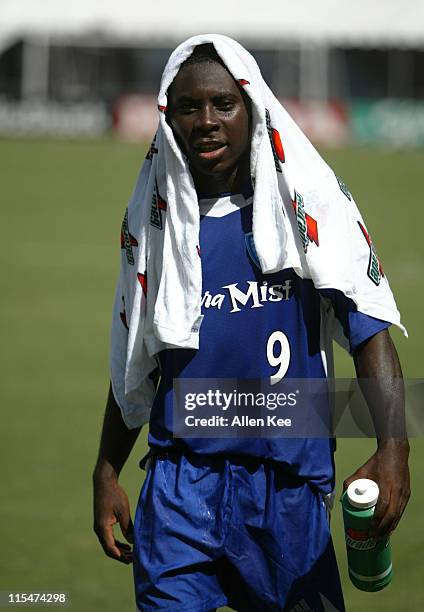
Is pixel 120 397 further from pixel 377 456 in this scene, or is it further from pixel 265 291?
pixel 377 456

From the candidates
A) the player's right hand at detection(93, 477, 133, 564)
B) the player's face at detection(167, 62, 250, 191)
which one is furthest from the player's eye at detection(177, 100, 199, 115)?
the player's right hand at detection(93, 477, 133, 564)

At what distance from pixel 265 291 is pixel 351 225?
0.96 feet

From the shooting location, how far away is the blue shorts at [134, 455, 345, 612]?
2.94 m

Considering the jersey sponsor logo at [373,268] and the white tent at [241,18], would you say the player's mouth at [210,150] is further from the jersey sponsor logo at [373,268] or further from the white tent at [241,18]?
the white tent at [241,18]

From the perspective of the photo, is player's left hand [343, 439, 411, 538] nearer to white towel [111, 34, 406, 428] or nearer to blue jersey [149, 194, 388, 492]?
blue jersey [149, 194, 388, 492]

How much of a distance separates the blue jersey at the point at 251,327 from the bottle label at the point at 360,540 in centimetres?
19

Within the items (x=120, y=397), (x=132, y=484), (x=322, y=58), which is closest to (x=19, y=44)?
(x=322, y=58)

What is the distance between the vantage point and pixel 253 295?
298 cm

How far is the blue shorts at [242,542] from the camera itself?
2943 millimetres

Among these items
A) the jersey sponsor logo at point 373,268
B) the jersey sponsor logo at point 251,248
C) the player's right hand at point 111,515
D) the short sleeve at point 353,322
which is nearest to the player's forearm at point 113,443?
the player's right hand at point 111,515

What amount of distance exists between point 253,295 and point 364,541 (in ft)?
2.31

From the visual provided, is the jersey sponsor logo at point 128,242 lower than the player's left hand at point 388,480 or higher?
higher

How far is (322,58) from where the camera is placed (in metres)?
29.2

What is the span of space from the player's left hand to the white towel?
351mm
